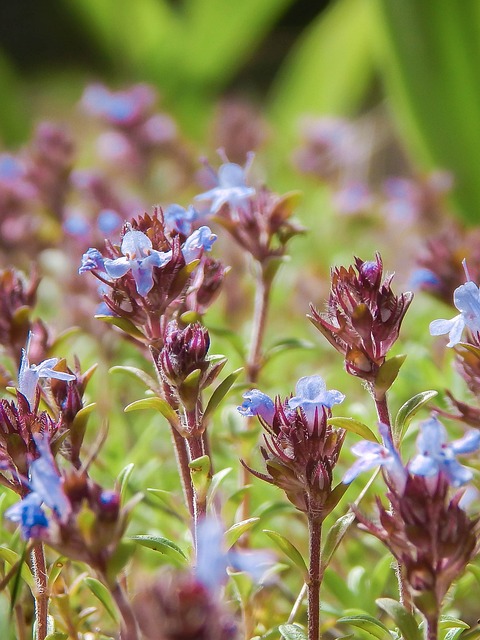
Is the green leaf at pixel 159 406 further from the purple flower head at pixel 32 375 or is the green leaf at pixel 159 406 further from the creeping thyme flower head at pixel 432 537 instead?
the creeping thyme flower head at pixel 432 537

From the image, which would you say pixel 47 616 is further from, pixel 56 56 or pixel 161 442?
pixel 56 56

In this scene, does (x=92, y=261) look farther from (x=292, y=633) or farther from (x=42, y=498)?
(x=292, y=633)

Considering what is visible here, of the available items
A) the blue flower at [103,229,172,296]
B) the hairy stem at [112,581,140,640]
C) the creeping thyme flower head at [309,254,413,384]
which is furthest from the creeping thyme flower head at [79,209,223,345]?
the hairy stem at [112,581,140,640]

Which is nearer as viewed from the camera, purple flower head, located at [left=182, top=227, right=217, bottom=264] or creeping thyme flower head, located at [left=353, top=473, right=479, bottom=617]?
creeping thyme flower head, located at [left=353, top=473, right=479, bottom=617]

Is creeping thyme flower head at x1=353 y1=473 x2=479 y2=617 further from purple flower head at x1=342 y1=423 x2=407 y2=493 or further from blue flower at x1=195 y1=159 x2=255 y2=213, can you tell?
blue flower at x1=195 y1=159 x2=255 y2=213

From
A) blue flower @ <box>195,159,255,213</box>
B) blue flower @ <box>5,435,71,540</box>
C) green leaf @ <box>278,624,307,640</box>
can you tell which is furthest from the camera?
blue flower @ <box>195,159,255,213</box>

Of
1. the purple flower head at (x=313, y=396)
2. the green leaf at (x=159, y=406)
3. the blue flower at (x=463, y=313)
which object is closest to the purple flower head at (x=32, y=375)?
the green leaf at (x=159, y=406)

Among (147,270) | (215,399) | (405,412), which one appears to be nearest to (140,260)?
(147,270)
